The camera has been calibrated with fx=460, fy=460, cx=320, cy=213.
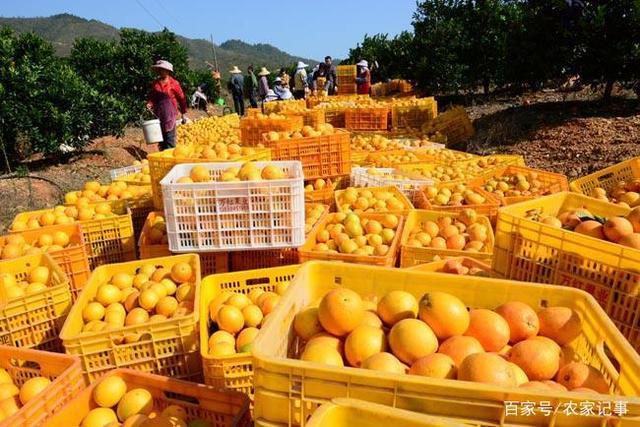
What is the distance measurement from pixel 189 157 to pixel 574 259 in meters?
4.09

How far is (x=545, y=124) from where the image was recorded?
37.2ft

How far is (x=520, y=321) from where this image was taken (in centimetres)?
196

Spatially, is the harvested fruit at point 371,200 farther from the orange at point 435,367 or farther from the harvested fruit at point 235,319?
the orange at point 435,367

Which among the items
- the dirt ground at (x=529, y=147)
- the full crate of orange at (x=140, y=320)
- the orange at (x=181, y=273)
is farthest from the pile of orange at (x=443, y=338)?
the dirt ground at (x=529, y=147)

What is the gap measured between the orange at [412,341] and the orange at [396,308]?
0.16 metres

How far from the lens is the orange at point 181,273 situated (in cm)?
354

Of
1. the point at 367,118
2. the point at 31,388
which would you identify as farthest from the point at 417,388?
the point at 367,118

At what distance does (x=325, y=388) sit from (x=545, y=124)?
11665 mm

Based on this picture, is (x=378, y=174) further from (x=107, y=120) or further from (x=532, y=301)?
(x=107, y=120)

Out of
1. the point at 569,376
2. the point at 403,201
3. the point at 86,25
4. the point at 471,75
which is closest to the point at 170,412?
the point at 569,376

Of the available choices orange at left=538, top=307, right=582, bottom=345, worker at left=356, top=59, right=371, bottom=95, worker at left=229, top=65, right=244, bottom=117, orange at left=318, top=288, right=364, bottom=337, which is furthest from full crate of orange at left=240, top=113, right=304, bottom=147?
worker at left=229, top=65, right=244, bottom=117

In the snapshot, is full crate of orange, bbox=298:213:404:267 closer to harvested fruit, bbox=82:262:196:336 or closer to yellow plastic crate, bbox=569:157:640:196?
harvested fruit, bbox=82:262:196:336

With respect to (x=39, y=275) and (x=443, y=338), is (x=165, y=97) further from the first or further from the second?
(x=443, y=338)

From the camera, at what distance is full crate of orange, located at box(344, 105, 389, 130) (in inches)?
474
